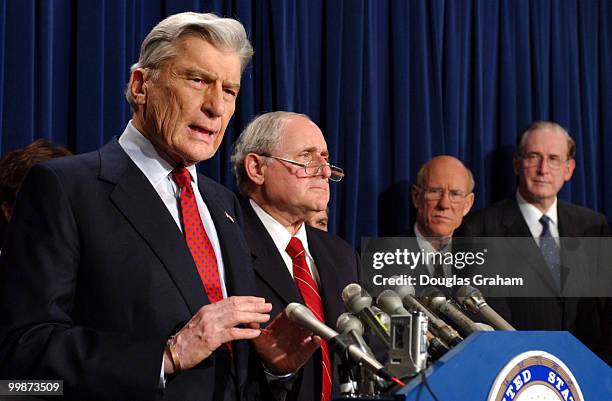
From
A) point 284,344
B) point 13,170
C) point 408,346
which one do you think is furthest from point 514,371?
point 13,170

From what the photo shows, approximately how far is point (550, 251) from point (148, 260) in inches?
108

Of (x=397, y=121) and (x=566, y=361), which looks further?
(x=397, y=121)

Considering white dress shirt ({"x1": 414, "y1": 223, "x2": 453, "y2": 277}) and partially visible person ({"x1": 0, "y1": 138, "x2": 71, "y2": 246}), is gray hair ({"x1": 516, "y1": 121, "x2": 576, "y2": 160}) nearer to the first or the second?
white dress shirt ({"x1": 414, "y1": 223, "x2": 453, "y2": 277})

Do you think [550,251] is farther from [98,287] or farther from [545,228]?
[98,287]

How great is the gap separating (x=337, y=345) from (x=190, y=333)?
11.6 inches

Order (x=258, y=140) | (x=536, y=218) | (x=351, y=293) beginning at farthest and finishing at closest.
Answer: (x=536, y=218), (x=258, y=140), (x=351, y=293)

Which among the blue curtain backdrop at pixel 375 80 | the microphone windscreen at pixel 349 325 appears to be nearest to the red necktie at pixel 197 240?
the microphone windscreen at pixel 349 325

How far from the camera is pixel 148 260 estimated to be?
70.1 inches

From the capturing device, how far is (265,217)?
2.83 m

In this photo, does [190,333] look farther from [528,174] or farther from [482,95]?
[482,95]

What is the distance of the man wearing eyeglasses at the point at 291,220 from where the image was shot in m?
2.56

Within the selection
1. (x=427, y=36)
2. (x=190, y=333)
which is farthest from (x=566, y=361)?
(x=427, y=36)

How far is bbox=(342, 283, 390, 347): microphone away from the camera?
5.39ft

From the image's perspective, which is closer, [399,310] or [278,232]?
[399,310]
